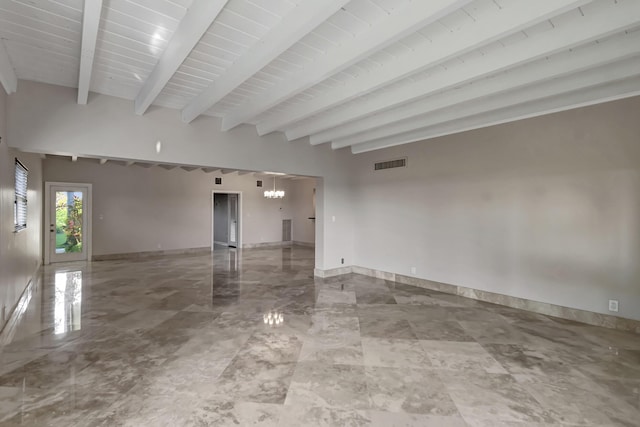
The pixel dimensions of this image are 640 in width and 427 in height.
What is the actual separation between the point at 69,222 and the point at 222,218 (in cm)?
547

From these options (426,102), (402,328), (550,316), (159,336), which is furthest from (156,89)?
(550,316)

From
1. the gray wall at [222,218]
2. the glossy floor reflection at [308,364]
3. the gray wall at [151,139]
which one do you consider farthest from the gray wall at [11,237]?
the gray wall at [222,218]

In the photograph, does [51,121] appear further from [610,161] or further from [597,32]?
[610,161]

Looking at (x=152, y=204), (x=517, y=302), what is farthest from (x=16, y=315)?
(x=517, y=302)

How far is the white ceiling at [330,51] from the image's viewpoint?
2.24 meters

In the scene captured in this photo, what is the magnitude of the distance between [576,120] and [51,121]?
6.52 metres

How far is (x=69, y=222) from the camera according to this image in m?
8.37

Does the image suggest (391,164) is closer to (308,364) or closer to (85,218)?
(308,364)

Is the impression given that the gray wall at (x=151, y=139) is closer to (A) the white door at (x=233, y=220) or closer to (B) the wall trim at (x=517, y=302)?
(B) the wall trim at (x=517, y=302)

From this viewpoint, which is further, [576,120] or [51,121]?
[576,120]

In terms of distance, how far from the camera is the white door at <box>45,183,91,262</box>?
8.12 metres

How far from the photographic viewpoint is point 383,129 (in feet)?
17.3

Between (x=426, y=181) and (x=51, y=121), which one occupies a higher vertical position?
(x=51, y=121)

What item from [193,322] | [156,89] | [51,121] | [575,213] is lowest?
[193,322]
